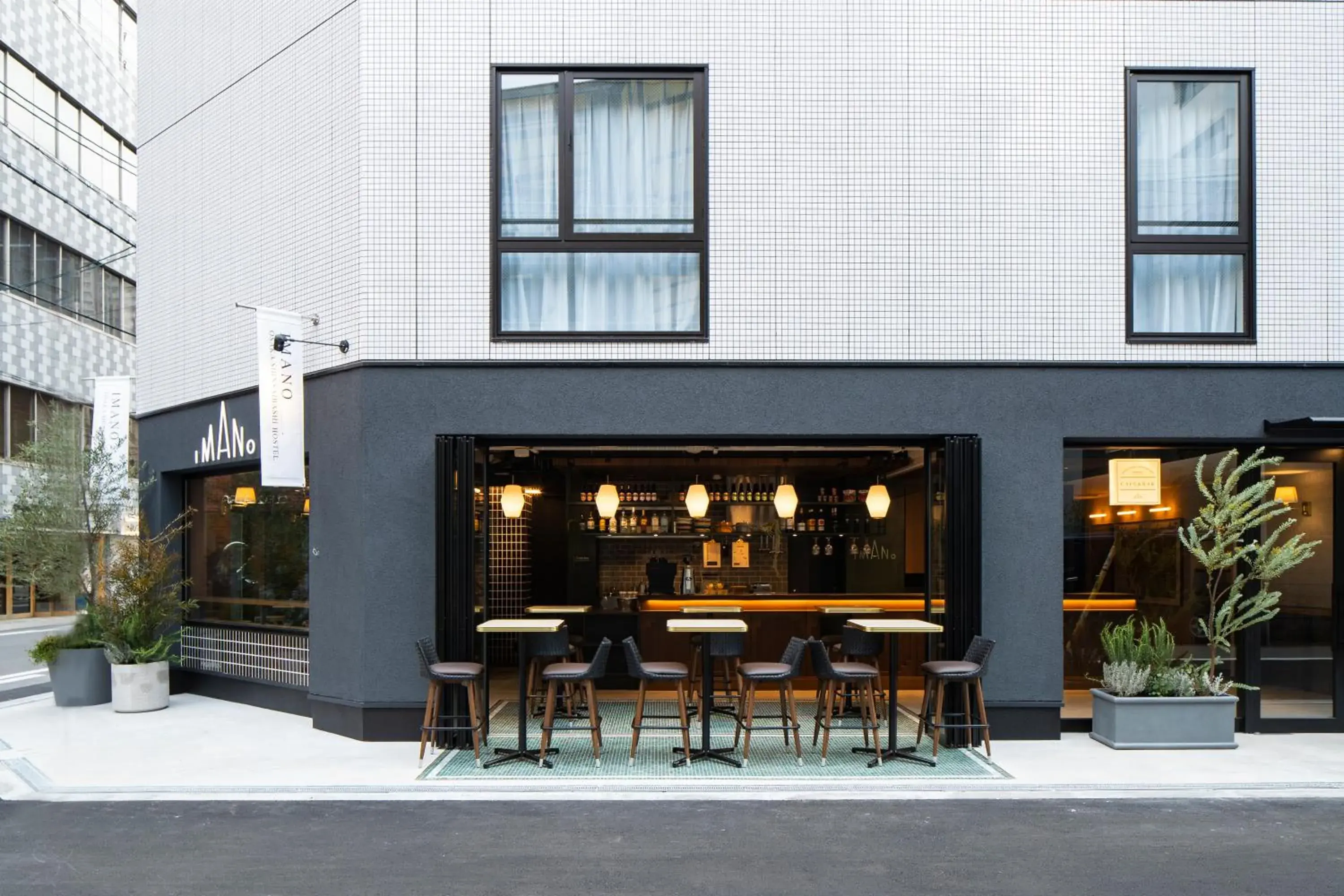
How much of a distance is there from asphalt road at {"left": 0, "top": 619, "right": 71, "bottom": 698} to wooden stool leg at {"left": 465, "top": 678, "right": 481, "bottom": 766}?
3540 mm

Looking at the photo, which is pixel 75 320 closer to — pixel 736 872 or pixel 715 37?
pixel 715 37

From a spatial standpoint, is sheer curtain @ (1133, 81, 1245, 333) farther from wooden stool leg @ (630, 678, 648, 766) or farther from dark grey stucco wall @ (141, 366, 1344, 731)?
wooden stool leg @ (630, 678, 648, 766)

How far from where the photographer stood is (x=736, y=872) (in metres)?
5.86

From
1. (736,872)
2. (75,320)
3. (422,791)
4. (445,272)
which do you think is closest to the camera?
(736,872)

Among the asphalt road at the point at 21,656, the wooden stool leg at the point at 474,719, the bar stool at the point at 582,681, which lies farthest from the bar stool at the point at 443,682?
the asphalt road at the point at 21,656

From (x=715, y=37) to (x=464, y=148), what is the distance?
2.51 metres

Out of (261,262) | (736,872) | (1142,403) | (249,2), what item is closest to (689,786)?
(736,872)

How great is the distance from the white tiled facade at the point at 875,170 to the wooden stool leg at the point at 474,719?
287 centimetres

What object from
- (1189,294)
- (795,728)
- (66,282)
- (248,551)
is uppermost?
(66,282)

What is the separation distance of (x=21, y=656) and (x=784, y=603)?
45.5ft

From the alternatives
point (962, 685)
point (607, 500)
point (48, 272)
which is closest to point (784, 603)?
point (607, 500)

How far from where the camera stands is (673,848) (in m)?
6.31

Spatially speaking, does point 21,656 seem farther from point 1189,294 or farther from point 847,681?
point 1189,294

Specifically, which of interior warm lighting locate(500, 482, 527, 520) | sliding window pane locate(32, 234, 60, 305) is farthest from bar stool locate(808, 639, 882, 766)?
sliding window pane locate(32, 234, 60, 305)
